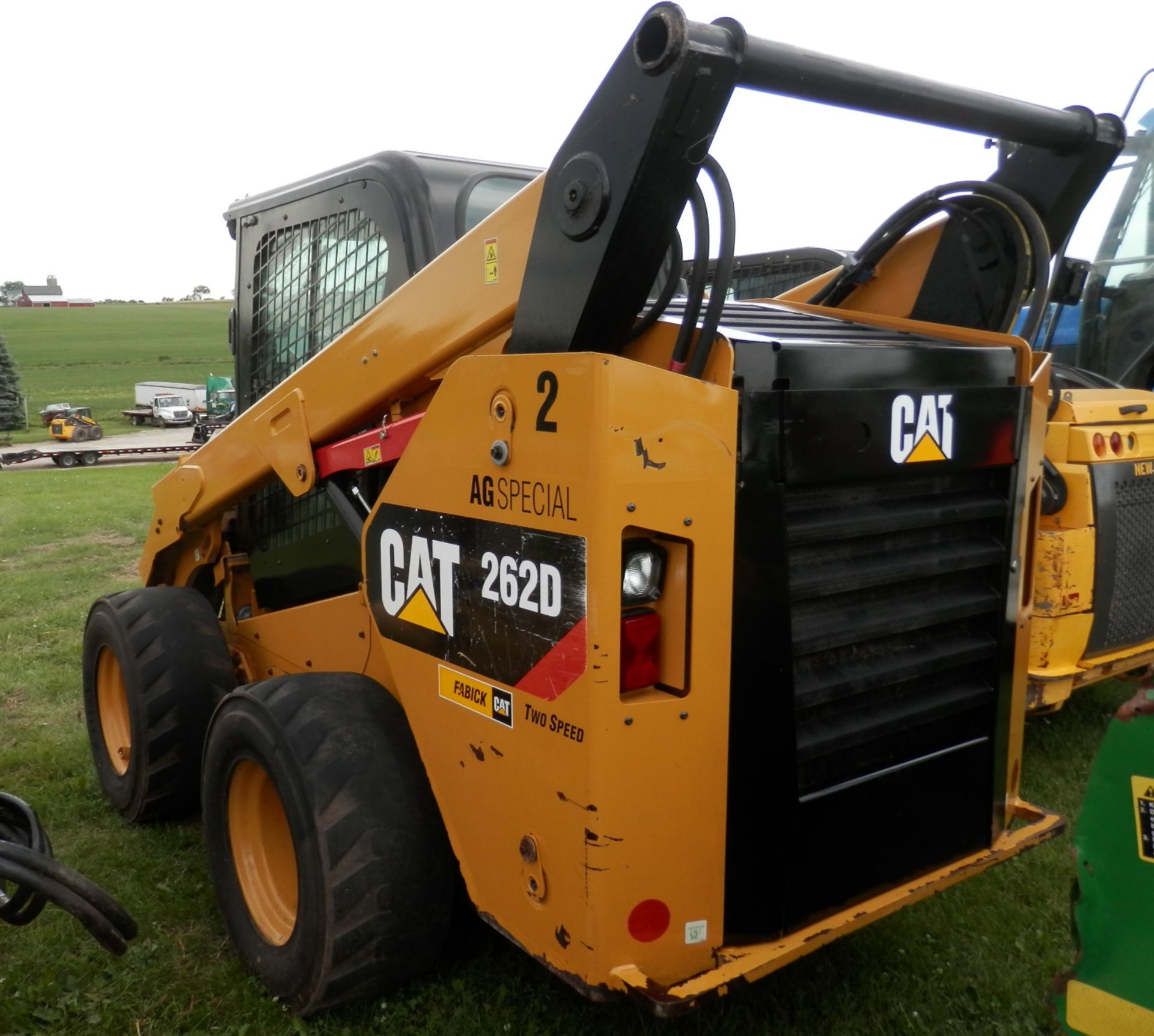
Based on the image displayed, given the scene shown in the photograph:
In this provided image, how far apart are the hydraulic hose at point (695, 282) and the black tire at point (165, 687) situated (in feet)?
7.80

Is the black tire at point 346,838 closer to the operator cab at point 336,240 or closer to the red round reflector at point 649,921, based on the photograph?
the red round reflector at point 649,921

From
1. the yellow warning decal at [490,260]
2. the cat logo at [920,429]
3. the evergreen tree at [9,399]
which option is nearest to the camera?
the cat logo at [920,429]

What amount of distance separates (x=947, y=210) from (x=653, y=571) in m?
1.60

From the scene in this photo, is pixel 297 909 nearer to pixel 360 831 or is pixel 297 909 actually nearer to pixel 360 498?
pixel 360 831

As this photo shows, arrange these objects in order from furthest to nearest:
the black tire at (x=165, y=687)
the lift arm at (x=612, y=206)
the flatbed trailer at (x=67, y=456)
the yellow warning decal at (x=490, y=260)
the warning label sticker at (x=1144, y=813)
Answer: the flatbed trailer at (x=67, y=456)
the black tire at (x=165, y=687)
the yellow warning decal at (x=490, y=260)
the lift arm at (x=612, y=206)
the warning label sticker at (x=1144, y=813)

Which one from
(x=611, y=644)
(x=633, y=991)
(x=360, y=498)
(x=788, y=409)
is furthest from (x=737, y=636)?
(x=360, y=498)

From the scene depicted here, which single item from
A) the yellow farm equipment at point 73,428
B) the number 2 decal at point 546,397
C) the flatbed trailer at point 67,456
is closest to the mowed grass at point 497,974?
the number 2 decal at point 546,397

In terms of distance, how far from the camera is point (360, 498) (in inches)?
122

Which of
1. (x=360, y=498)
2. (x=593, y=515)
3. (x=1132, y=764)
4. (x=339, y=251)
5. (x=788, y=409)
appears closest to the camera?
(x=1132, y=764)

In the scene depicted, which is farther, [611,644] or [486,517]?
[486,517]

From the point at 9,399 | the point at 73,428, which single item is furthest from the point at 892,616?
the point at 9,399

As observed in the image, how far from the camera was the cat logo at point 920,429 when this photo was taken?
2.35m

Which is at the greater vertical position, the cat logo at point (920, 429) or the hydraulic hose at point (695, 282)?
the hydraulic hose at point (695, 282)

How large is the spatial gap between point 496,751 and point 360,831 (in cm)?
49
